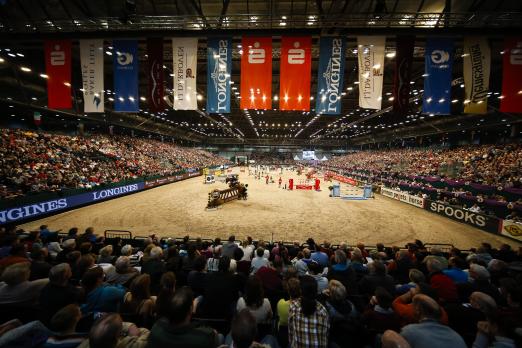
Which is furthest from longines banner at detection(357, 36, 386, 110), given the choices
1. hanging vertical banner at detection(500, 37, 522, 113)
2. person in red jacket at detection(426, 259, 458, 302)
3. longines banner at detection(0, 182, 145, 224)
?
longines banner at detection(0, 182, 145, 224)

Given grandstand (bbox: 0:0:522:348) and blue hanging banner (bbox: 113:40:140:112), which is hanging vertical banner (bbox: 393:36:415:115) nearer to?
grandstand (bbox: 0:0:522:348)

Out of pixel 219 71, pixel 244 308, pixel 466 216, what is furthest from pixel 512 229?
pixel 219 71

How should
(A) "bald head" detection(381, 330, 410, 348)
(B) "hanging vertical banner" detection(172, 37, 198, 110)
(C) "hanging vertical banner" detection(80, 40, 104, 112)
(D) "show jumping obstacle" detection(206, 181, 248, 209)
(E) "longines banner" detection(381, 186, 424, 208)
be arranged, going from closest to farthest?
(A) "bald head" detection(381, 330, 410, 348)
(B) "hanging vertical banner" detection(172, 37, 198, 110)
(C) "hanging vertical banner" detection(80, 40, 104, 112)
(D) "show jumping obstacle" detection(206, 181, 248, 209)
(E) "longines banner" detection(381, 186, 424, 208)

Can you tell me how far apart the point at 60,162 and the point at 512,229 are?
33.6 metres

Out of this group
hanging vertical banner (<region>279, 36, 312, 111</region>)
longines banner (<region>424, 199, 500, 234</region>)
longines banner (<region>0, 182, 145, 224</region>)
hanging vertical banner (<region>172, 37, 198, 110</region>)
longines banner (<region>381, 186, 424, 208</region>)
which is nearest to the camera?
hanging vertical banner (<region>279, 36, 312, 111</region>)

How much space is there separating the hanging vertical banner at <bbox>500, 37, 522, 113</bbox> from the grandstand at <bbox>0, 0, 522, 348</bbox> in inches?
1.7

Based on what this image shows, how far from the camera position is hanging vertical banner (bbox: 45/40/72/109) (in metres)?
8.95

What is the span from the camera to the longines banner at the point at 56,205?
10891mm

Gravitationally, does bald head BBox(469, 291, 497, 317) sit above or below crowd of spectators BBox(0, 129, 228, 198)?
below

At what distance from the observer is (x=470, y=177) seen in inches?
866

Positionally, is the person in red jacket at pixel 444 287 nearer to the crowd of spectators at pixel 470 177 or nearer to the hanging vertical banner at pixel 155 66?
the hanging vertical banner at pixel 155 66

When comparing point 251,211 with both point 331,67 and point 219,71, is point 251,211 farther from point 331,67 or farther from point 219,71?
point 331,67

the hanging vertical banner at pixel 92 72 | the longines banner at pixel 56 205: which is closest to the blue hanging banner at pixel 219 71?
A: the hanging vertical banner at pixel 92 72

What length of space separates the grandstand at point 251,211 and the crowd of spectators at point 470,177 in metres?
0.23
